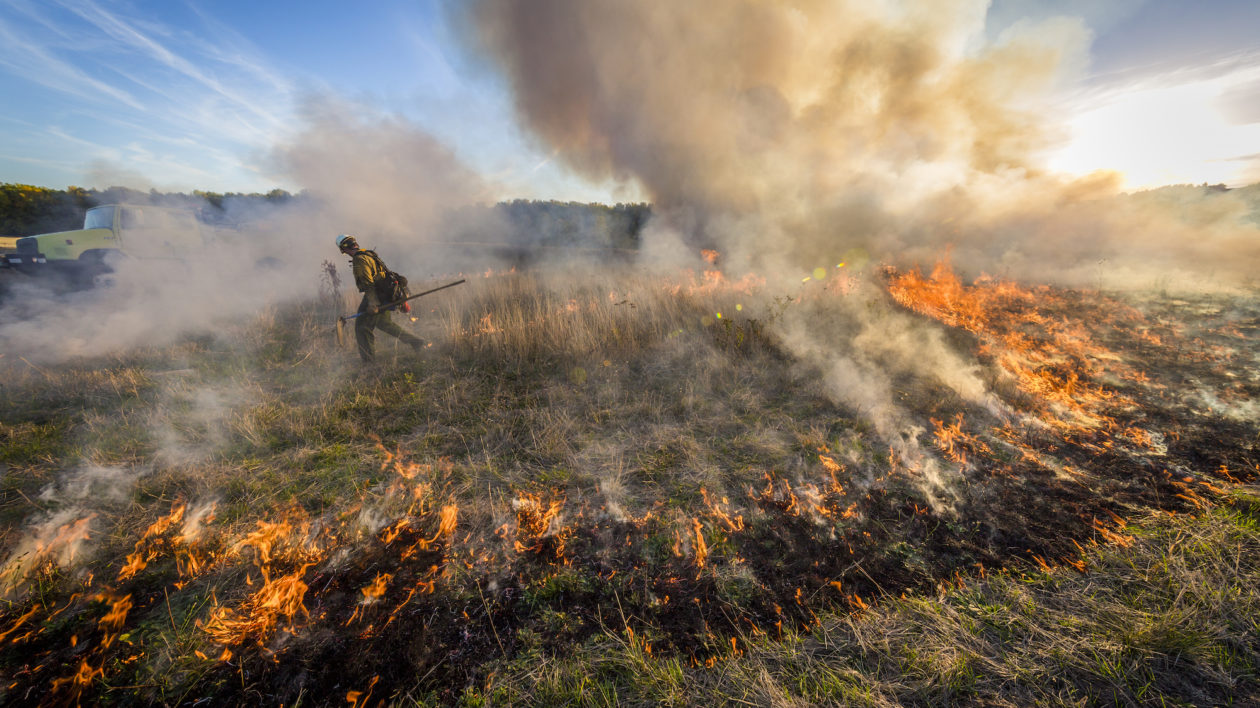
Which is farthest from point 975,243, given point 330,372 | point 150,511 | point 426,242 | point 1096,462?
point 426,242

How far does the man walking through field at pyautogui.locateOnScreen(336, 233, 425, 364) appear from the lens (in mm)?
5688

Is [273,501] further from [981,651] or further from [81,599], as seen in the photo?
[981,651]

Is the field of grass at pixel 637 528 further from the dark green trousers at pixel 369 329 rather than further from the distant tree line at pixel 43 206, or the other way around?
the distant tree line at pixel 43 206

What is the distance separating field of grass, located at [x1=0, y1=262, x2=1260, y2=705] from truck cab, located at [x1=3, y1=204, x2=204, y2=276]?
5.24 metres

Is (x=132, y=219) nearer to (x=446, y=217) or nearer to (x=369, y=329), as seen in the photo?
(x=446, y=217)

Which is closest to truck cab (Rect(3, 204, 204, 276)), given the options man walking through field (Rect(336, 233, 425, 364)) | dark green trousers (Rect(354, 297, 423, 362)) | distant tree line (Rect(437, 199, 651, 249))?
distant tree line (Rect(437, 199, 651, 249))

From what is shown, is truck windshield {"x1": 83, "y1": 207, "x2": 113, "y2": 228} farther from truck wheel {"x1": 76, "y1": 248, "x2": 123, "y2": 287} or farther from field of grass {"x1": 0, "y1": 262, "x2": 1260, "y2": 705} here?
field of grass {"x1": 0, "y1": 262, "x2": 1260, "y2": 705}

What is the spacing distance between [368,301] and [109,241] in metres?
8.24

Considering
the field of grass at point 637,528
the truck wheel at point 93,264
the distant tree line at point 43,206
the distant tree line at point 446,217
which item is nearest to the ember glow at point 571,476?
the field of grass at point 637,528

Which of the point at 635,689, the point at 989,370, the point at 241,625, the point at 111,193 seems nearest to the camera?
the point at 635,689

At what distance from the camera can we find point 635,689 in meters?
1.92

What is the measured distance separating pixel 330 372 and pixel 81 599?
11.8ft

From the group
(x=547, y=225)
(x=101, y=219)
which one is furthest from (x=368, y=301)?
(x=547, y=225)

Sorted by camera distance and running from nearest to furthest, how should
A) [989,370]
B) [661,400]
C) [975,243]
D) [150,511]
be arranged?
[150,511], [661,400], [989,370], [975,243]
